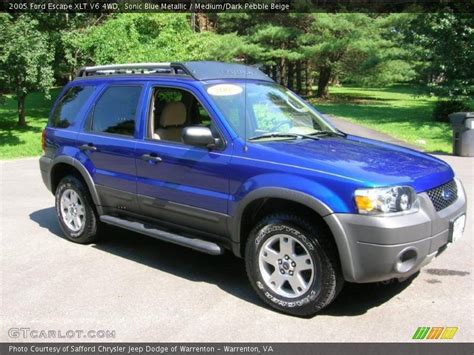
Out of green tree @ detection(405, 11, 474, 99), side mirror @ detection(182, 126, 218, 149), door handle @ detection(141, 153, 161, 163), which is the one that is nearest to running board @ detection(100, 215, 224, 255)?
door handle @ detection(141, 153, 161, 163)

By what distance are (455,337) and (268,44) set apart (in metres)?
27.8

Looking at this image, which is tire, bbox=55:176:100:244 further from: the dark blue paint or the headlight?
the headlight

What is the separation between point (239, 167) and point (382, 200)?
120 cm

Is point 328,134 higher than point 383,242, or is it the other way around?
point 328,134

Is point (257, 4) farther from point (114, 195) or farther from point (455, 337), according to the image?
point (455, 337)

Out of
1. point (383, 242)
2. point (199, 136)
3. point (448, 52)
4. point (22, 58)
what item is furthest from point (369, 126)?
point (383, 242)

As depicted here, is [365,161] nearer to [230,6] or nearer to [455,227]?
[455,227]

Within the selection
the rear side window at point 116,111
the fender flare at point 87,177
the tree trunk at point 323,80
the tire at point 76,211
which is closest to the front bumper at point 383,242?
the rear side window at point 116,111

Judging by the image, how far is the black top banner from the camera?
18.3 meters

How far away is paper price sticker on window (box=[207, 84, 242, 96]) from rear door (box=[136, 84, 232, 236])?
13 cm

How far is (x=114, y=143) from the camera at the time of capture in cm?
540

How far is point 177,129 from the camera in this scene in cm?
539

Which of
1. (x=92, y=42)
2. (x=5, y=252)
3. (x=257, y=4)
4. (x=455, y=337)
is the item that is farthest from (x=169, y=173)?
(x=257, y=4)

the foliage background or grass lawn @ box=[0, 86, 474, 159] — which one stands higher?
the foliage background
